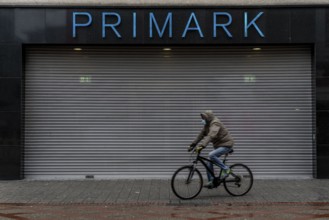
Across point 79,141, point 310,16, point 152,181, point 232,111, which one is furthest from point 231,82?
point 79,141

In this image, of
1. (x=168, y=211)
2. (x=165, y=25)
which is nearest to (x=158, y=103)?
(x=165, y=25)

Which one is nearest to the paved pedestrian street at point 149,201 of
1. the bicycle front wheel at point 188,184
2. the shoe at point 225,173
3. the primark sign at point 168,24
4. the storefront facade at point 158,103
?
the bicycle front wheel at point 188,184

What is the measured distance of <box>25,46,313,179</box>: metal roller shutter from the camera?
479 inches

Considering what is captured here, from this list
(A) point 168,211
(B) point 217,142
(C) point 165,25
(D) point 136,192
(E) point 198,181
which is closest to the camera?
(A) point 168,211

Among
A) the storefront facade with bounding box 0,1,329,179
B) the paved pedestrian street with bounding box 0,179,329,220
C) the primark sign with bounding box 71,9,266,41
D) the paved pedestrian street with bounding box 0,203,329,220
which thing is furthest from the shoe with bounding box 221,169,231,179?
the primark sign with bounding box 71,9,266,41

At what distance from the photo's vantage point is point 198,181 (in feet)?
31.2

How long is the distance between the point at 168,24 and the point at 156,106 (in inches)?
88.2

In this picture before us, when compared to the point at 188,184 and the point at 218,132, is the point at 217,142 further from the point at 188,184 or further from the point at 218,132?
the point at 188,184

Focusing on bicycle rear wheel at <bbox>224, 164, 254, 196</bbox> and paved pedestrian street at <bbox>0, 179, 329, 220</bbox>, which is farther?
bicycle rear wheel at <bbox>224, 164, 254, 196</bbox>

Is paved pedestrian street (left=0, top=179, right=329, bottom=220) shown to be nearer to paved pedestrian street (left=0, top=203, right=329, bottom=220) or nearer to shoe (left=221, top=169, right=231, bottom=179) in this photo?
paved pedestrian street (left=0, top=203, right=329, bottom=220)

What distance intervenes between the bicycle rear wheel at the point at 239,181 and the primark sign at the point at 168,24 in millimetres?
3793

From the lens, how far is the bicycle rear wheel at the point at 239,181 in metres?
9.91

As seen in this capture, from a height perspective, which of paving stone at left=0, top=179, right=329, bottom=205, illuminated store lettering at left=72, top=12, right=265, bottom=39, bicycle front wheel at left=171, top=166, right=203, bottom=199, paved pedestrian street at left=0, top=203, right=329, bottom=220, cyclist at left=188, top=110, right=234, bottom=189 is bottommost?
paved pedestrian street at left=0, top=203, right=329, bottom=220

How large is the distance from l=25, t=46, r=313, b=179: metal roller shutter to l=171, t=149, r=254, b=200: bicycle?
2.26 meters
